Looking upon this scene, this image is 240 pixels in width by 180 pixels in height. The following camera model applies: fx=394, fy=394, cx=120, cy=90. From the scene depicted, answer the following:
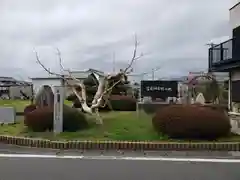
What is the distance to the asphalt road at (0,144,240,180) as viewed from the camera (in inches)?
296

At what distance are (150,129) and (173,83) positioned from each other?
19.3ft

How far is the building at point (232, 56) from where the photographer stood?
17.5 meters

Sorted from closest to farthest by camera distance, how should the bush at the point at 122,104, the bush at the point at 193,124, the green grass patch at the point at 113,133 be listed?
the bush at the point at 193,124 → the green grass patch at the point at 113,133 → the bush at the point at 122,104

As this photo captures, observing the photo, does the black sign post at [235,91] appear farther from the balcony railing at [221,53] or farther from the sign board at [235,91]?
the balcony railing at [221,53]

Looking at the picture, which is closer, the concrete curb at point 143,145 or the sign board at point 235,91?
the concrete curb at point 143,145

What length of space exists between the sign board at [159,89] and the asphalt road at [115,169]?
8353 millimetres

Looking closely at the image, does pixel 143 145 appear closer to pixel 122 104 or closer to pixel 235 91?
pixel 235 91

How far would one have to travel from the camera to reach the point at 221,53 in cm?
1959

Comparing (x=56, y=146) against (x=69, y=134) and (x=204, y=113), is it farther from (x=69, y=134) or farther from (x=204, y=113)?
(x=204, y=113)

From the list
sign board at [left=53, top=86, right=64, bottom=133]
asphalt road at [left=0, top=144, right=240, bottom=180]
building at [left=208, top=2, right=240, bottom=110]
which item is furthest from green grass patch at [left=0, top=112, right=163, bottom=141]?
building at [left=208, top=2, right=240, bottom=110]

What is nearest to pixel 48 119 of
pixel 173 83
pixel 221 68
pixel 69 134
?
pixel 69 134

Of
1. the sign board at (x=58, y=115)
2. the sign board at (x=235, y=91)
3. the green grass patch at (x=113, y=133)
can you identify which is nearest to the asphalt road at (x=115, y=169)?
the green grass patch at (x=113, y=133)

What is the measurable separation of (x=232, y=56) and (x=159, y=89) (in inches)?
143

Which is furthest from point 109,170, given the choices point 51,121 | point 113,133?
point 51,121
